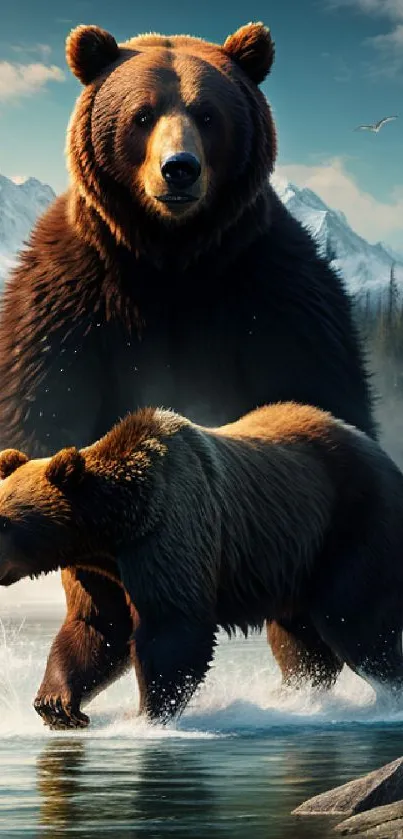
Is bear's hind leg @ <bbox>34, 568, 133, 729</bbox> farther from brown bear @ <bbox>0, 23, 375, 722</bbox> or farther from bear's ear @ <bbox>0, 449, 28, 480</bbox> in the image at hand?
brown bear @ <bbox>0, 23, 375, 722</bbox>

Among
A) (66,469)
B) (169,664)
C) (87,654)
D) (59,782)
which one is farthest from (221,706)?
(59,782)

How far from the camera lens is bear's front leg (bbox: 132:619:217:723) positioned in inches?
364

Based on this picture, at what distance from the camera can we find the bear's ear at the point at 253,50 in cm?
1187

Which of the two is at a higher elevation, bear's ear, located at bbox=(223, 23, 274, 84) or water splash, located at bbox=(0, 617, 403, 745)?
bear's ear, located at bbox=(223, 23, 274, 84)

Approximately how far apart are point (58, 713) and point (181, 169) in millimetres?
3137

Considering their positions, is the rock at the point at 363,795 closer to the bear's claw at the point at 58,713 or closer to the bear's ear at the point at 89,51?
the bear's claw at the point at 58,713

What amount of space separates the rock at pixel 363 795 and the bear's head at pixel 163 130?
4.65 metres

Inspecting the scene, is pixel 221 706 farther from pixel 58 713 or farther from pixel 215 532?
pixel 215 532

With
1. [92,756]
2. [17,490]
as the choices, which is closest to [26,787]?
[92,756]

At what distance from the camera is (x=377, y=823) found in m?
6.94

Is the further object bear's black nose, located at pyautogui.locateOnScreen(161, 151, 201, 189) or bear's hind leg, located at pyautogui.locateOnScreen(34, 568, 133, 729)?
bear's black nose, located at pyautogui.locateOnScreen(161, 151, 201, 189)

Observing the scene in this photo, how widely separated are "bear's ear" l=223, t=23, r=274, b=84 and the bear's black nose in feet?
4.26

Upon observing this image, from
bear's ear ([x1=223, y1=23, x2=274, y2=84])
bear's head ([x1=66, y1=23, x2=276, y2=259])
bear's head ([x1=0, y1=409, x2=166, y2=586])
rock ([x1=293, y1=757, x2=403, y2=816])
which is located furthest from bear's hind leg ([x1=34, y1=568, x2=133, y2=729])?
bear's ear ([x1=223, y1=23, x2=274, y2=84])

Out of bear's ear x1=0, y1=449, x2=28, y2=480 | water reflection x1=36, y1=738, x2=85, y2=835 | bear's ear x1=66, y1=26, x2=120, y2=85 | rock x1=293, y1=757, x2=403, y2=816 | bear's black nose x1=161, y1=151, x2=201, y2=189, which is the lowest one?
water reflection x1=36, y1=738, x2=85, y2=835
